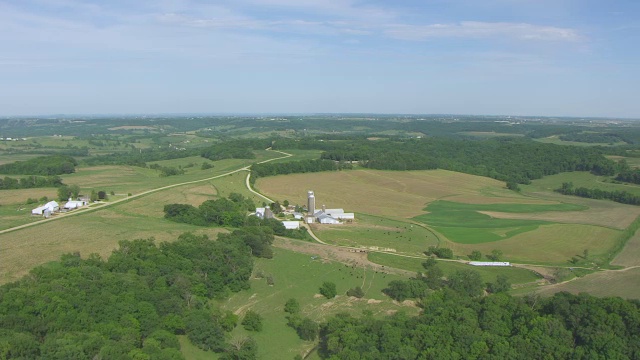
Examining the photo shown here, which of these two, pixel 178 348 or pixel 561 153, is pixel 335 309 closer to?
A: pixel 178 348

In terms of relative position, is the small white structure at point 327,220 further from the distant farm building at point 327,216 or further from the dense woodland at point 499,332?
the dense woodland at point 499,332

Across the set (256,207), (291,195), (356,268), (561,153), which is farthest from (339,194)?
(561,153)

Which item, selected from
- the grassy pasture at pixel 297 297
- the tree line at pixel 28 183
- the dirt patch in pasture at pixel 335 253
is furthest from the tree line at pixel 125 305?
the tree line at pixel 28 183

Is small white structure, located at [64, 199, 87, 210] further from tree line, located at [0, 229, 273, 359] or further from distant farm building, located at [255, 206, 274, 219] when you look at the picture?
distant farm building, located at [255, 206, 274, 219]

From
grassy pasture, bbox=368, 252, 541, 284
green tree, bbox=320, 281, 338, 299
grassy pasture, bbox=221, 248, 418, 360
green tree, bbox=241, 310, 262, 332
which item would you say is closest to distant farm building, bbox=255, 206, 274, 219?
grassy pasture, bbox=221, 248, 418, 360

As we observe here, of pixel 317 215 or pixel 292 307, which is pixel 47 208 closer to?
pixel 317 215
